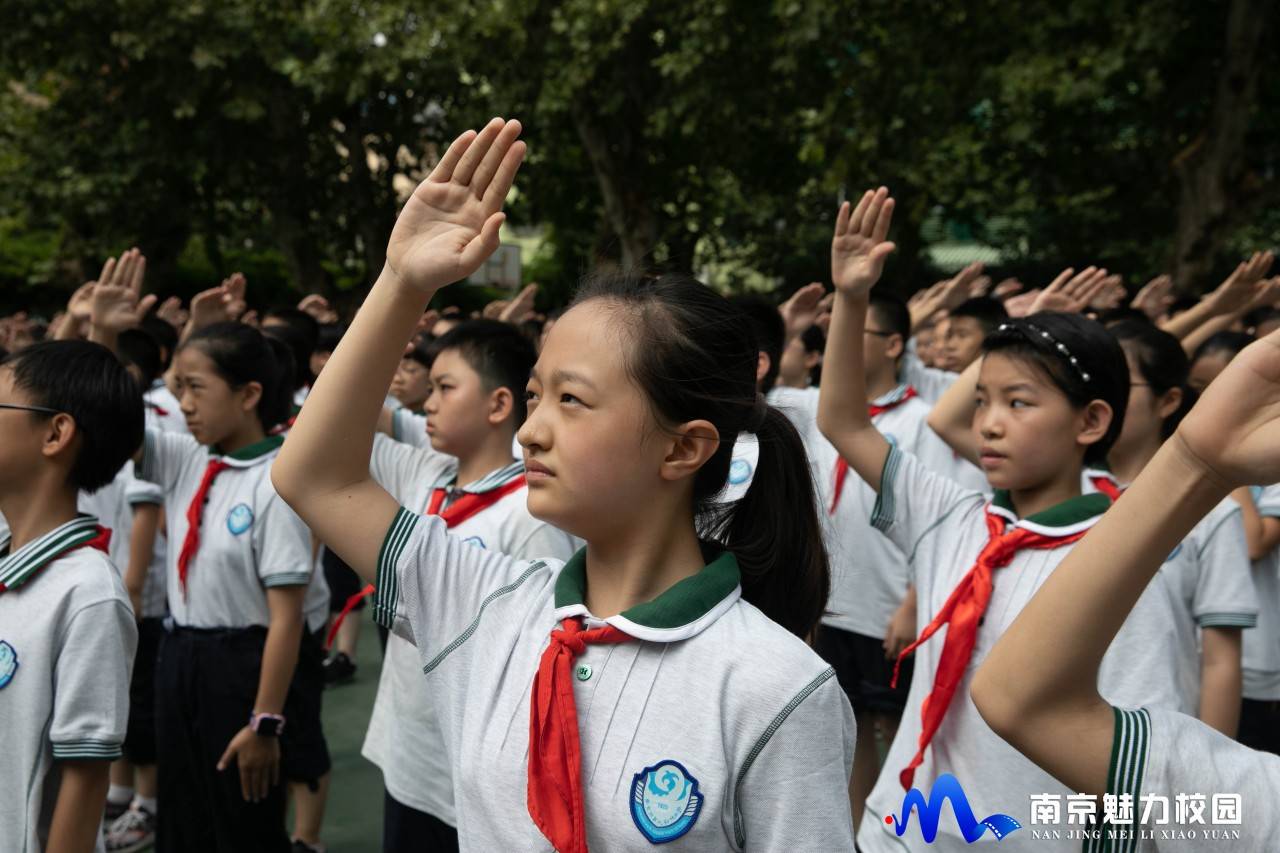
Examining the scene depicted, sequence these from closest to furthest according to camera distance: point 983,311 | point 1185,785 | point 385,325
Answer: point 1185,785 < point 385,325 < point 983,311

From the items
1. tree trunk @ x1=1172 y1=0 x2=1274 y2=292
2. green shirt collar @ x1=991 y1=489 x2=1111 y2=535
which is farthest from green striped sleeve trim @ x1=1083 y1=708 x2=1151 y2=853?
tree trunk @ x1=1172 y1=0 x2=1274 y2=292

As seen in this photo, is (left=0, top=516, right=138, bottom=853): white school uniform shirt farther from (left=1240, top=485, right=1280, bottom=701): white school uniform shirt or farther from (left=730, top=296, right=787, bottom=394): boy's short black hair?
(left=1240, top=485, right=1280, bottom=701): white school uniform shirt

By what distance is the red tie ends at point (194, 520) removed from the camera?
136 inches

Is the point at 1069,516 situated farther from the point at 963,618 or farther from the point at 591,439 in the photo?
the point at 591,439

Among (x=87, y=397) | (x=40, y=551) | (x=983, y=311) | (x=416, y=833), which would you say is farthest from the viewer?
(x=983, y=311)

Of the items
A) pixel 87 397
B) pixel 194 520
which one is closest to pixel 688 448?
pixel 87 397

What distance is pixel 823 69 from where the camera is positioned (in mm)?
11258

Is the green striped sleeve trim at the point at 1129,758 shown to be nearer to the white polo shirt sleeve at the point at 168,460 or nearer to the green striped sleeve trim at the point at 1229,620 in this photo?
the green striped sleeve trim at the point at 1229,620

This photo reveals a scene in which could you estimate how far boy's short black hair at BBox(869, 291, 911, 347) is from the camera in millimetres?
4664

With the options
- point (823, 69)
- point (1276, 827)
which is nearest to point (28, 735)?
point (1276, 827)

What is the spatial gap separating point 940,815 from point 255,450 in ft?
7.05

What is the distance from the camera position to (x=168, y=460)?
3693 millimetres

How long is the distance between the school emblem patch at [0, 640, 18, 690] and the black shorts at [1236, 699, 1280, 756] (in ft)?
9.87

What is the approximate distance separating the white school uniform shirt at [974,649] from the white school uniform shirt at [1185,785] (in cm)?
80
